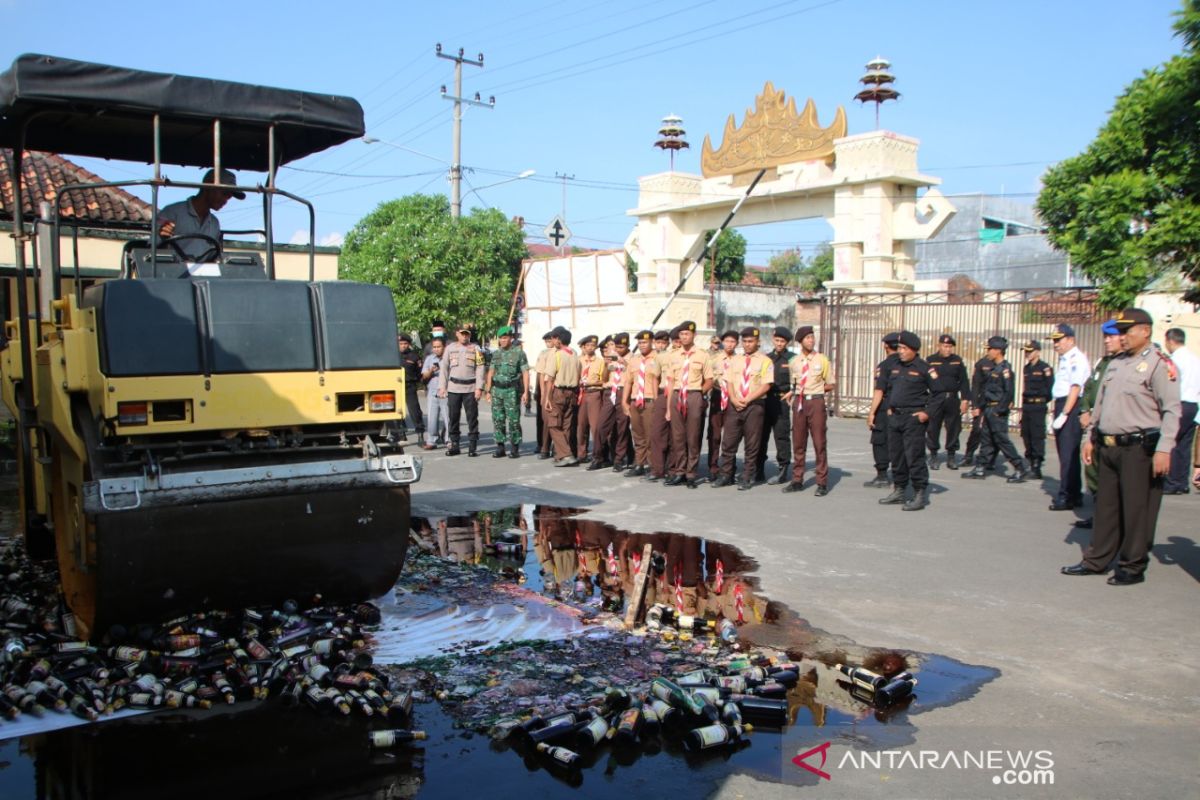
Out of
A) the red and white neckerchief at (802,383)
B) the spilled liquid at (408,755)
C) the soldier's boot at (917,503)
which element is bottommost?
the spilled liquid at (408,755)

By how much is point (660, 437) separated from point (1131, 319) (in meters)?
6.08

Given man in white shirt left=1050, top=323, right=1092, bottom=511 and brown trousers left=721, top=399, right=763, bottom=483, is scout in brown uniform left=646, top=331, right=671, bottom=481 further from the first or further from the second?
man in white shirt left=1050, top=323, right=1092, bottom=511

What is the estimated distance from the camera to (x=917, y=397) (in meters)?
10.5

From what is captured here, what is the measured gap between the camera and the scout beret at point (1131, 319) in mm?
7350

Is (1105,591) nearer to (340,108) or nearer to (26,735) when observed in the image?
(340,108)

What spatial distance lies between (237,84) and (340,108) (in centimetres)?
66

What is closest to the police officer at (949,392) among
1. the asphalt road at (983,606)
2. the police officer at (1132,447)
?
the asphalt road at (983,606)

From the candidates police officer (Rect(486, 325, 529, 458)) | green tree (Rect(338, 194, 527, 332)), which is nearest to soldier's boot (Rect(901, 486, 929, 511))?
police officer (Rect(486, 325, 529, 458))

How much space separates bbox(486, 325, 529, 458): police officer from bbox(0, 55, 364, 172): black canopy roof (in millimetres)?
7080

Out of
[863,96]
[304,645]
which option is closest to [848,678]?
[304,645]

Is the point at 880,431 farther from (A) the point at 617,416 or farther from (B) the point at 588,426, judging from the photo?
(B) the point at 588,426

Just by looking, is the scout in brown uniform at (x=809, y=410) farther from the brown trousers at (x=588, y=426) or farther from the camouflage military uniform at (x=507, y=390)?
the camouflage military uniform at (x=507, y=390)

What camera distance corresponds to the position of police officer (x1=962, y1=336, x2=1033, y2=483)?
12.5 m

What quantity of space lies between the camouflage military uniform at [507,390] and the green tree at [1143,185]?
7.40 metres
